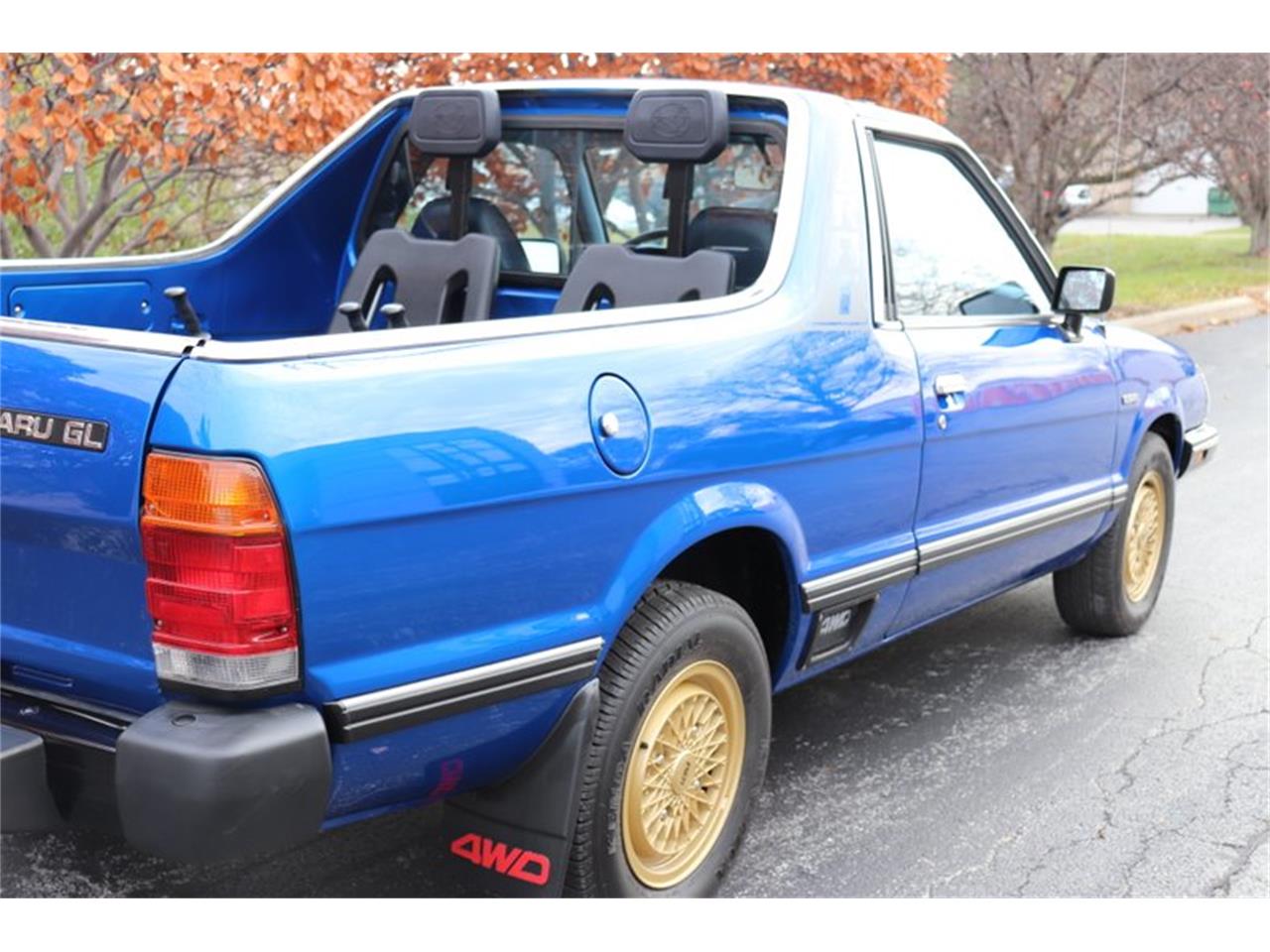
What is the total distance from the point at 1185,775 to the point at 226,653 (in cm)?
305

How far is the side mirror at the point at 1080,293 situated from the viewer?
16.4 feet

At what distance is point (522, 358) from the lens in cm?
307

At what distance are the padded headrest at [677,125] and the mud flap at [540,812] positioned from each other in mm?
1775

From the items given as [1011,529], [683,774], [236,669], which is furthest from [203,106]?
[236,669]

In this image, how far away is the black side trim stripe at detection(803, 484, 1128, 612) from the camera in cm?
394

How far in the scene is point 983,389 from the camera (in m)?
4.50

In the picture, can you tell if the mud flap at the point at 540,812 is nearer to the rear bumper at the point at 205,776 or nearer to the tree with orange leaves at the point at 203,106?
the rear bumper at the point at 205,776

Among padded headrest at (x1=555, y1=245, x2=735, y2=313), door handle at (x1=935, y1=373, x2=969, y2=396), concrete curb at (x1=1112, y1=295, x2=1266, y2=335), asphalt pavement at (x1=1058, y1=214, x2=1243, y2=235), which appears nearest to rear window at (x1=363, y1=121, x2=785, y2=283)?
padded headrest at (x1=555, y1=245, x2=735, y2=313)

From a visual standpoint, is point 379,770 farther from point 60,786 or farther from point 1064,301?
point 1064,301

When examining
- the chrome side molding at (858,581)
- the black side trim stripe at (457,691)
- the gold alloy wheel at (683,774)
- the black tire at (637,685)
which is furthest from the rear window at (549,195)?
the black side trim stripe at (457,691)

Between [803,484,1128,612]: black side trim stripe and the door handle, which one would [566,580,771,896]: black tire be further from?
the door handle

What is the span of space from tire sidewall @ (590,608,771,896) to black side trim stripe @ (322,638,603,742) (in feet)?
0.64

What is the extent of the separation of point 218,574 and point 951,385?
233 cm
